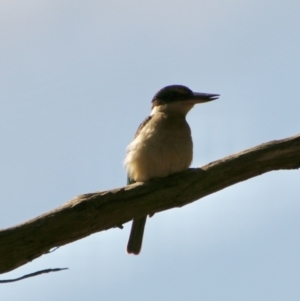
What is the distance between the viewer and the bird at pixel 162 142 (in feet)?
19.2

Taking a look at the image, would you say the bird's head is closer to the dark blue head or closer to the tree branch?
the dark blue head

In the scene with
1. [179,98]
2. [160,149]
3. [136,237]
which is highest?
[179,98]

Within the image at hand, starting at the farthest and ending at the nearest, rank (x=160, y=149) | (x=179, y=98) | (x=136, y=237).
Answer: (x=179, y=98), (x=136, y=237), (x=160, y=149)

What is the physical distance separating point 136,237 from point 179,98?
1616 mm

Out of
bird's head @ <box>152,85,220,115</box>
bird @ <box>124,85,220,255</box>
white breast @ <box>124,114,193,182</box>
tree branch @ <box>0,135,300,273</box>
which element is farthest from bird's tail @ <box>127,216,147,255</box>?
tree branch @ <box>0,135,300,273</box>

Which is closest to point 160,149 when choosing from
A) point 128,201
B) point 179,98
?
point 179,98

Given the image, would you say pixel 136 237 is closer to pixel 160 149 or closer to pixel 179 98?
pixel 160 149

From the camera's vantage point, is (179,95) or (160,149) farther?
(179,95)

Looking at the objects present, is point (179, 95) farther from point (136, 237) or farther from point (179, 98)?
point (136, 237)

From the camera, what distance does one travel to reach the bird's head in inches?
263

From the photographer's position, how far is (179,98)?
677cm

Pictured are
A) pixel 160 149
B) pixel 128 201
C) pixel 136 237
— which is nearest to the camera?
pixel 128 201

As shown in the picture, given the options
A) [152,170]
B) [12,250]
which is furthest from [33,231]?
[152,170]

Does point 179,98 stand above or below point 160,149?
above
